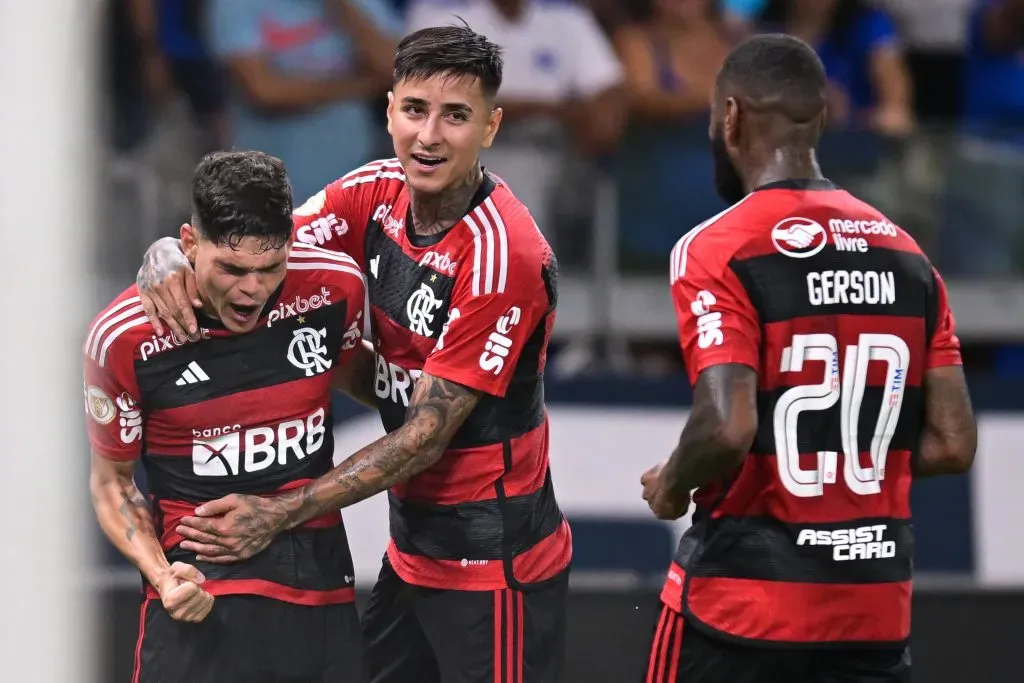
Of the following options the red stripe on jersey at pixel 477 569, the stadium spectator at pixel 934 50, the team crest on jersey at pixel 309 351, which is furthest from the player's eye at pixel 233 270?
the stadium spectator at pixel 934 50

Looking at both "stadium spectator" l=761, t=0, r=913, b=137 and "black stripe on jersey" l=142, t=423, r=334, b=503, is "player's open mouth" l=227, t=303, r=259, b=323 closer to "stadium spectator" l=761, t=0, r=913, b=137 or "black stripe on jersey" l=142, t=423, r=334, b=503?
"black stripe on jersey" l=142, t=423, r=334, b=503

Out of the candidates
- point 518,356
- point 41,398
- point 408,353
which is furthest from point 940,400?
point 41,398

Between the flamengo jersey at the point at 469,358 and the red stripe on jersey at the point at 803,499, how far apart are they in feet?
1.83

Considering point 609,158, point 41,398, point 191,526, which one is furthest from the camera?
point 609,158

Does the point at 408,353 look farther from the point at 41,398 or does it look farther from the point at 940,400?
the point at 41,398

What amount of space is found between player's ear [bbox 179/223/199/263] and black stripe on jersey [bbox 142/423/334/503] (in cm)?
46

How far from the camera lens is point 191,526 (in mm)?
3318

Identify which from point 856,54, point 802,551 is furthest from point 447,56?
point 856,54

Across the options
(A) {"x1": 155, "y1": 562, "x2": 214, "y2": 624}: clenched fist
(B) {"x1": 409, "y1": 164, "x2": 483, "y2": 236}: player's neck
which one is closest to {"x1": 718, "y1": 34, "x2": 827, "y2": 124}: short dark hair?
(B) {"x1": 409, "y1": 164, "x2": 483, "y2": 236}: player's neck

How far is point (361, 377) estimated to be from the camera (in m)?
3.73

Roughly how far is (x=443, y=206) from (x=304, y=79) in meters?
2.65

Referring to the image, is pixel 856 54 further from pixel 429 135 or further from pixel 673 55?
pixel 429 135

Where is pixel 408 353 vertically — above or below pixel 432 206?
below

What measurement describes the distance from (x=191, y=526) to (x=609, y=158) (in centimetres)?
334
